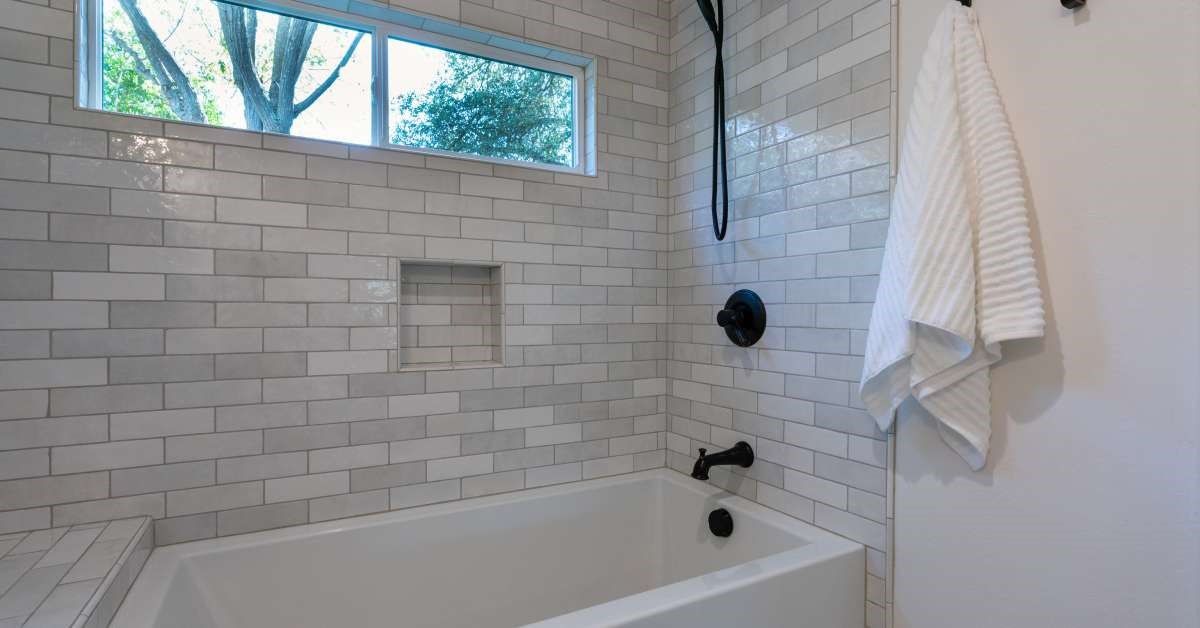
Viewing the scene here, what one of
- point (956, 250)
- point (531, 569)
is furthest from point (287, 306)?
point (956, 250)

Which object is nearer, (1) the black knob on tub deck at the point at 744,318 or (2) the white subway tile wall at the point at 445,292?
(2) the white subway tile wall at the point at 445,292

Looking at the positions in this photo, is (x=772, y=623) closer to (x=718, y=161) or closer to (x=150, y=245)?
(x=718, y=161)

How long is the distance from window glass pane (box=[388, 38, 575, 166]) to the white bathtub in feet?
4.04

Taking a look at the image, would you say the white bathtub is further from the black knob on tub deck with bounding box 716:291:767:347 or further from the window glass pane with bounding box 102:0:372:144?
the window glass pane with bounding box 102:0:372:144

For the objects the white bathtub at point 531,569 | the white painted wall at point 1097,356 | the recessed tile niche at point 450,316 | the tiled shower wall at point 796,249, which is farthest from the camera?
the recessed tile niche at point 450,316

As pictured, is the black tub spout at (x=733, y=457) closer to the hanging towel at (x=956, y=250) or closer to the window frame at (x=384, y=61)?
the hanging towel at (x=956, y=250)

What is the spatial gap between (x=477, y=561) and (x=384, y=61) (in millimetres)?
1651

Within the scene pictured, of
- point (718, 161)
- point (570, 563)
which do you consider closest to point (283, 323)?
point (570, 563)

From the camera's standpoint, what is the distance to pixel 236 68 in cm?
170

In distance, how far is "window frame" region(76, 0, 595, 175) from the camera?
4.94ft

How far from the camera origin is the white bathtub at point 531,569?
4.38 ft

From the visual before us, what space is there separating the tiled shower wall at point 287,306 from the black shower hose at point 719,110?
37 cm

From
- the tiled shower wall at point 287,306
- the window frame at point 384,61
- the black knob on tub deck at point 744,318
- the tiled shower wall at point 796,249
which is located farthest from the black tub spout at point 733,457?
the window frame at point 384,61

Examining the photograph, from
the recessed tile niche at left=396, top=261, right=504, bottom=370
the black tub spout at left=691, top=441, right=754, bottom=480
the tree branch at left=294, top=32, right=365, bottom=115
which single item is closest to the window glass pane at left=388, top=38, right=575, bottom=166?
the tree branch at left=294, top=32, right=365, bottom=115
